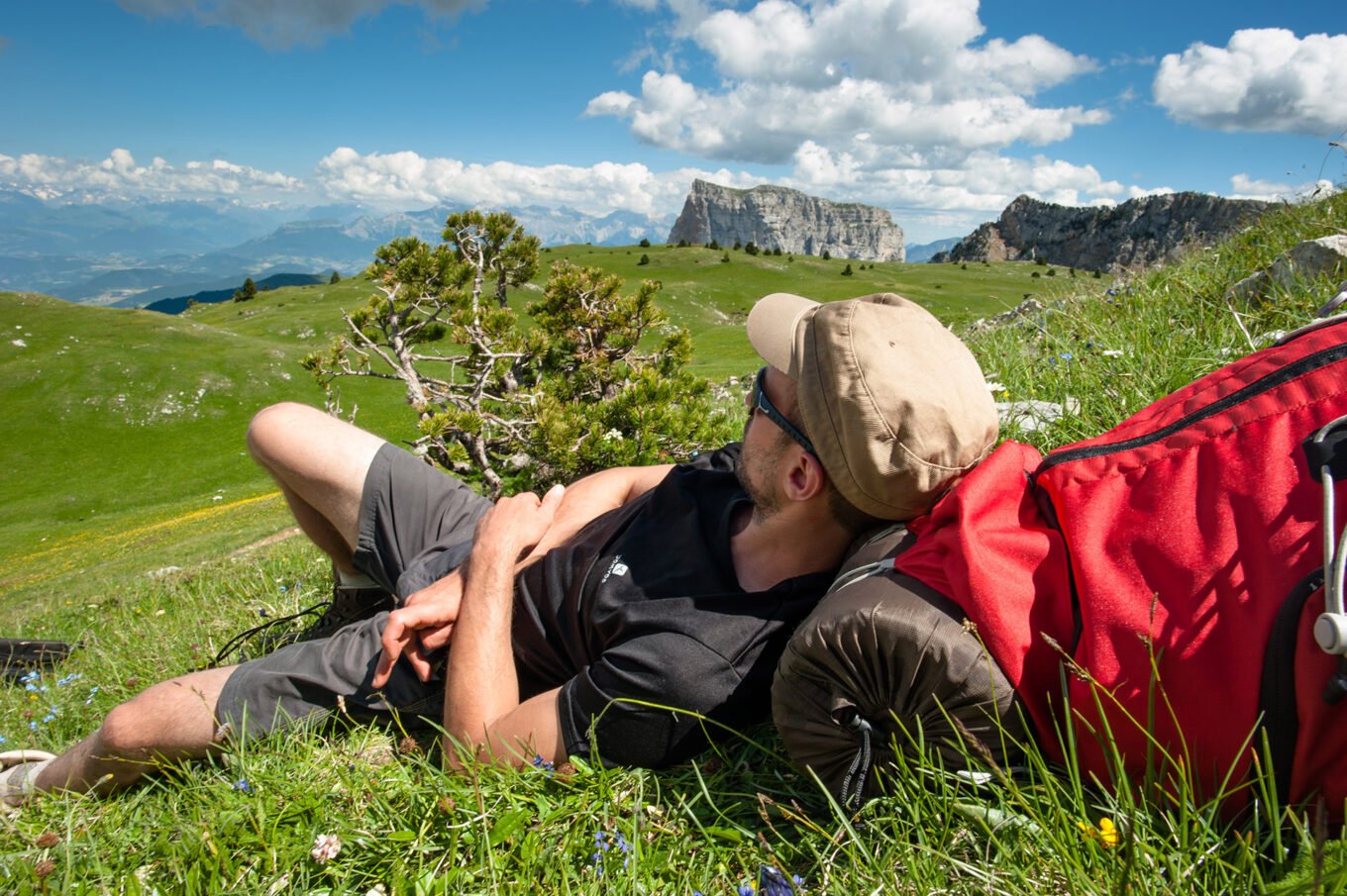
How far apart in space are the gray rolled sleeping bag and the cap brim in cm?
72

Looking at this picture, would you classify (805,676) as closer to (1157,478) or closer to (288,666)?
(1157,478)

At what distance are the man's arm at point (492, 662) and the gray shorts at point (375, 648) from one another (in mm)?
158

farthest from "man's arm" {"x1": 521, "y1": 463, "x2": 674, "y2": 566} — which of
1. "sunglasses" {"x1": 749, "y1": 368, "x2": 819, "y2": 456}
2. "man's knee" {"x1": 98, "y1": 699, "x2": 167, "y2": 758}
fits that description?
"man's knee" {"x1": 98, "y1": 699, "x2": 167, "y2": 758}

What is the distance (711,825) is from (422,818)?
2.62 ft

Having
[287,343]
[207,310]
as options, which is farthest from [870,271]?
[207,310]

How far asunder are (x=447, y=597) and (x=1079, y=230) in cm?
17735

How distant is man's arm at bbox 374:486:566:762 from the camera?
2.15 meters

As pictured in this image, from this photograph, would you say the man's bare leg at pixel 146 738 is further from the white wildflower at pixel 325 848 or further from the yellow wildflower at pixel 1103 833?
the yellow wildflower at pixel 1103 833

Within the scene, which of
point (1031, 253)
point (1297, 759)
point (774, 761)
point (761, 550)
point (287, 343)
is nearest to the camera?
point (1297, 759)

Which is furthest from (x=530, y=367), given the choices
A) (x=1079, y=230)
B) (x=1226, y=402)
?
(x=1079, y=230)

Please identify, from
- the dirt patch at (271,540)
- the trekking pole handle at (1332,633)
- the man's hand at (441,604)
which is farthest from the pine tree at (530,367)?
the dirt patch at (271,540)

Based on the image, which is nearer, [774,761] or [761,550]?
[774,761]

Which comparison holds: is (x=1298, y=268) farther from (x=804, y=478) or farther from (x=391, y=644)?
(x=391, y=644)

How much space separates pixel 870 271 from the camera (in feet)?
291
